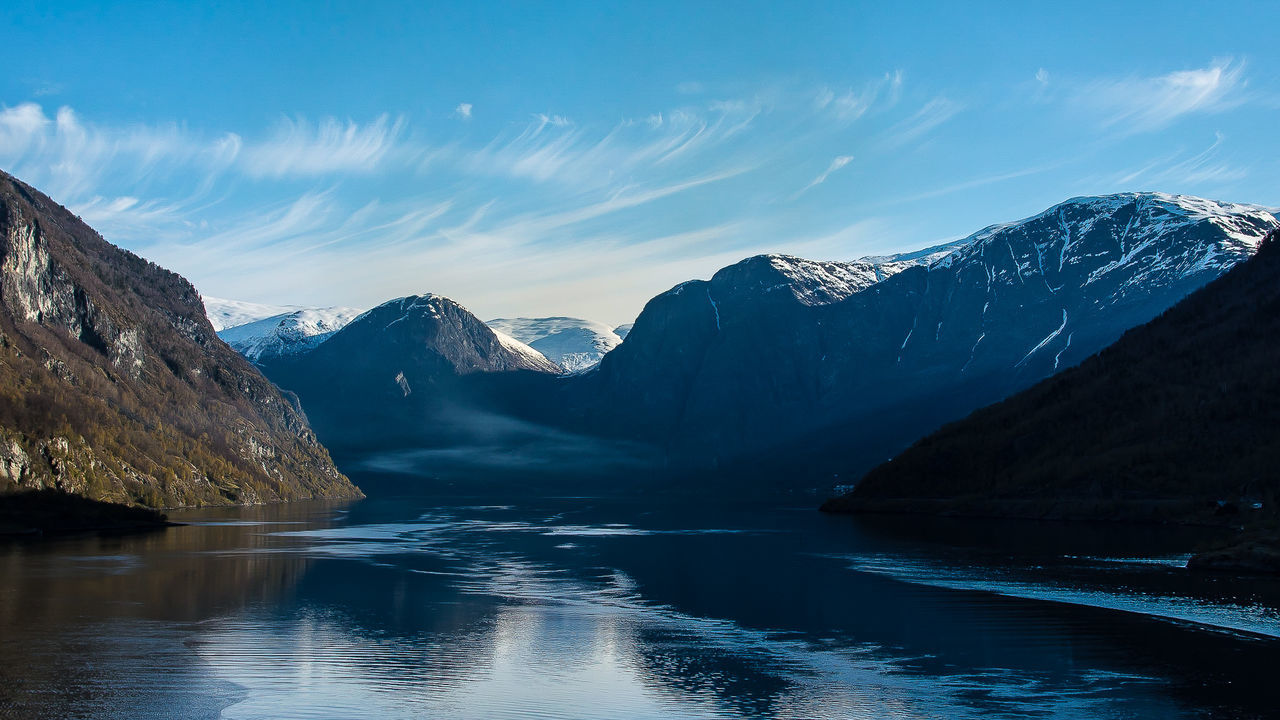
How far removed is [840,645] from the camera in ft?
223

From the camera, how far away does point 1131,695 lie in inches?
2056

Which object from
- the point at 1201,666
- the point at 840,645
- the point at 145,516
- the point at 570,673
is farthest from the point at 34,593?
the point at 145,516

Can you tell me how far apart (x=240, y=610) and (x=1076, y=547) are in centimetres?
10514

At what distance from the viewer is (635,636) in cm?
7262

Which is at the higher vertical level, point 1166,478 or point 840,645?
point 1166,478

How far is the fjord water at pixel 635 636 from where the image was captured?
51188 mm

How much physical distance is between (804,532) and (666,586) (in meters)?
85.8

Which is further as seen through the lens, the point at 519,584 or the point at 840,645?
the point at 519,584

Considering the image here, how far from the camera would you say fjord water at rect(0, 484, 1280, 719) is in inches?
2015

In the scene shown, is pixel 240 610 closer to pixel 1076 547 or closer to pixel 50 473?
pixel 1076 547

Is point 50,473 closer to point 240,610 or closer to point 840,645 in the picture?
point 240,610

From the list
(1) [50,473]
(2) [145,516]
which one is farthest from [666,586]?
(1) [50,473]

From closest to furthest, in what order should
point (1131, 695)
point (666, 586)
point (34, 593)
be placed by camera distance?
1. point (1131, 695)
2. point (34, 593)
3. point (666, 586)

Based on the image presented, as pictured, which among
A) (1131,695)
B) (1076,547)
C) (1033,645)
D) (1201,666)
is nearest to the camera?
(1131,695)
